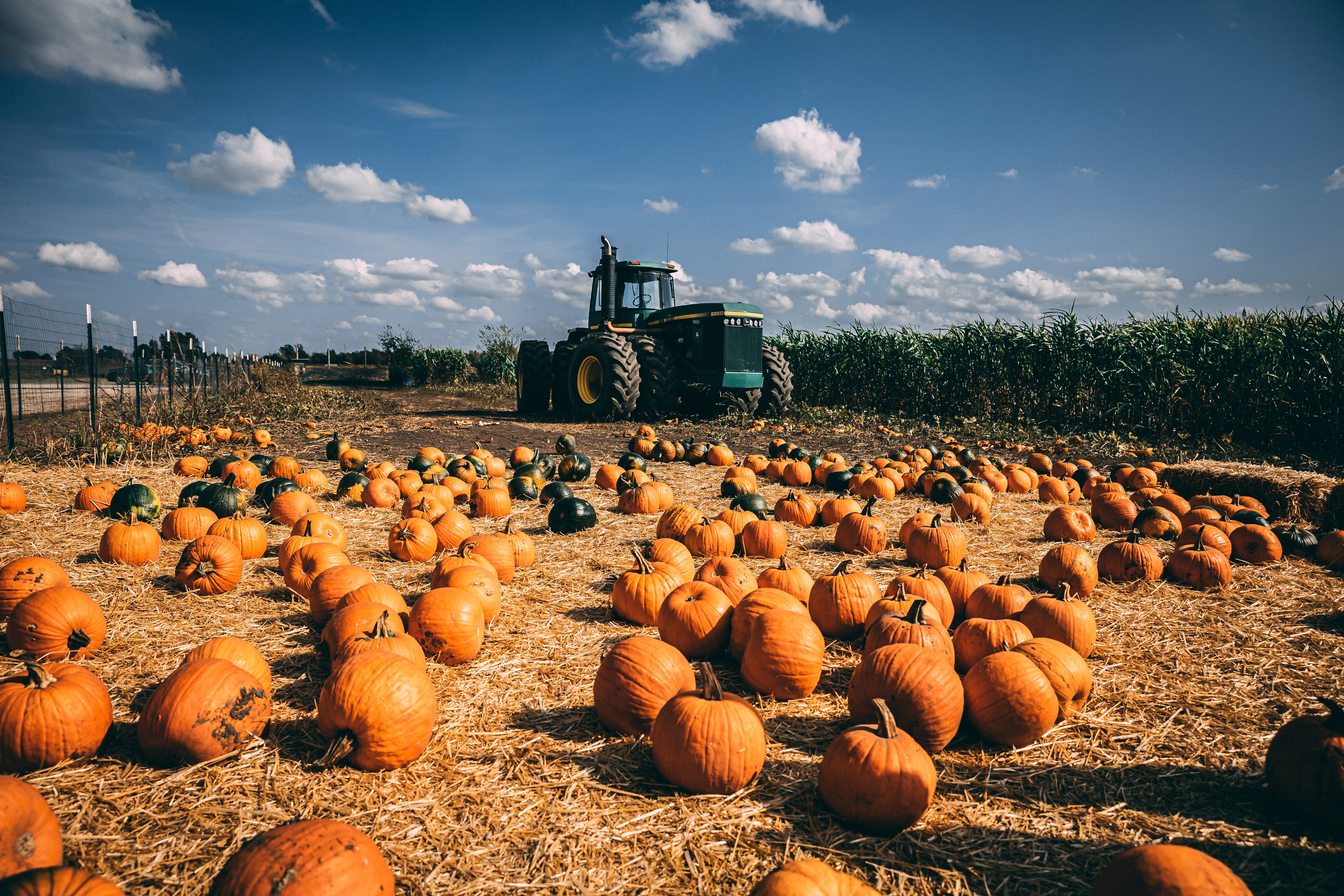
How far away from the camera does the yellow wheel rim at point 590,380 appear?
1490 cm

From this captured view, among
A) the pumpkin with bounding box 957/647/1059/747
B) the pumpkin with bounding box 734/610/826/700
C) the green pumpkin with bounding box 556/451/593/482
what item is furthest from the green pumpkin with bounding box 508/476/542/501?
the pumpkin with bounding box 957/647/1059/747

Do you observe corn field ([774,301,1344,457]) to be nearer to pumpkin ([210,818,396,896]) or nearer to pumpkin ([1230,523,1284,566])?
pumpkin ([1230,523,1284,566])

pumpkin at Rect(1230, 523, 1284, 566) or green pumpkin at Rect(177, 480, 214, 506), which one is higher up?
green pumpkin at Rect(177, 480, 214, 506)

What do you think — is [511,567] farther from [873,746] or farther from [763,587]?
[873,746]

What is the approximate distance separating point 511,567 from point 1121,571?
4616mm

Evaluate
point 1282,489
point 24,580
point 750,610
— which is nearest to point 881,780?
point 750,610

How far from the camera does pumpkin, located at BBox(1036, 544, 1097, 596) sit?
180 inches

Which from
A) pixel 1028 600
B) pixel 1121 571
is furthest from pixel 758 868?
pixel 1121 571

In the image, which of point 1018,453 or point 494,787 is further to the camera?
point 1018,453

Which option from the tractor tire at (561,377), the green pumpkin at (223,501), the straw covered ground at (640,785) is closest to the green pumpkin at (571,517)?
the straw covered ground at (640,785)

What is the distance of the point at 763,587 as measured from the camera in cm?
399

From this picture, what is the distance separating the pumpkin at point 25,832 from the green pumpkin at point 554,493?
5097 mm

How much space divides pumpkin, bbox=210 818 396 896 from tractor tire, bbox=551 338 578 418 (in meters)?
14.5

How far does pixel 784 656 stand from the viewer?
3.06 m
